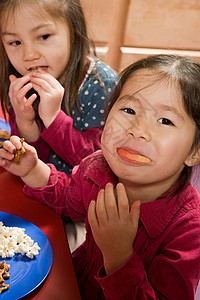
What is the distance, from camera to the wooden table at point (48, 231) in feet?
2.23

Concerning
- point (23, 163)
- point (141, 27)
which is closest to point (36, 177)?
point (23, 163)

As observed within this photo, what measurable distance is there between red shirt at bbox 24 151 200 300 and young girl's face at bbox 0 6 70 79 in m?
0.38

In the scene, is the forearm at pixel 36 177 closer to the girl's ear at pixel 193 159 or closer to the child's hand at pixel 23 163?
the child's hand at pixel 23 163

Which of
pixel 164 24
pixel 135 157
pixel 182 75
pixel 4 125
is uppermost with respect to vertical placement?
pixel 182 75

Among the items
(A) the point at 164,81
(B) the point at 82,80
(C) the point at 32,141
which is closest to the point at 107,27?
(B) the point at 82,80

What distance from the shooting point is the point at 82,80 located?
1.31 meters

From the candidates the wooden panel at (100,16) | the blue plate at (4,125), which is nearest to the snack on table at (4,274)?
the blue plate at (4,125)

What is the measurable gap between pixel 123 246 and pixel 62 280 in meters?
0.14

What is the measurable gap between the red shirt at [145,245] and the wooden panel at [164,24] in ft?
6.16

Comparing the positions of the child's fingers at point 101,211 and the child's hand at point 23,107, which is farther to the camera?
the child's hand at point 23,107

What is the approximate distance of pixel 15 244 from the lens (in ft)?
2.45

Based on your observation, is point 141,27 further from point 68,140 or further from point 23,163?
point 23,163

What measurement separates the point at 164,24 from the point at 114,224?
2.27 metres

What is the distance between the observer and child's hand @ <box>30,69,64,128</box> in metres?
1.12
